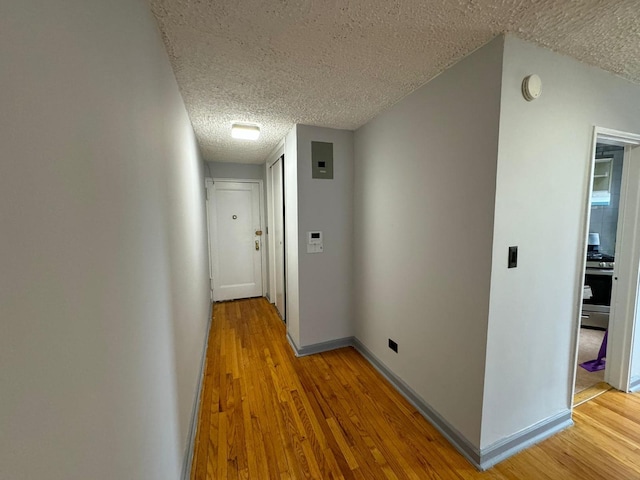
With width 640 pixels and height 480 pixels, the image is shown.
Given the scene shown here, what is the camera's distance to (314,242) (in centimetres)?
271

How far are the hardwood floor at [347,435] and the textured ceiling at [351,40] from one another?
2.32m

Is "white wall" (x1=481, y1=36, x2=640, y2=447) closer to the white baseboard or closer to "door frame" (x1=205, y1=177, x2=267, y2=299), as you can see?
the white baseboard

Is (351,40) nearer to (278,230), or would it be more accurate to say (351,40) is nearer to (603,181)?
(278,230)

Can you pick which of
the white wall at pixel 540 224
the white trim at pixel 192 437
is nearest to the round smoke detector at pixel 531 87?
the white wall at pixel 540 224

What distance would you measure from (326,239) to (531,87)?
6.26 feet

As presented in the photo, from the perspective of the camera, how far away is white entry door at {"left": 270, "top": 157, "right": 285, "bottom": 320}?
3.37m

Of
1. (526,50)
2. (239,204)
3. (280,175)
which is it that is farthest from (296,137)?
(239,204)

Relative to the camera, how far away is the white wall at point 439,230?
4.78 ft

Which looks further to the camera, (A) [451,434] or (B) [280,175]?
(B) [280,175]

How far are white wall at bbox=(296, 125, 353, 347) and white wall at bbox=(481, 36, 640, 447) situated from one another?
1588 millimetres

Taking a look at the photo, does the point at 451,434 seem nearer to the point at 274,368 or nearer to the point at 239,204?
the point at 274,368

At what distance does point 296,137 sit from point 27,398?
2.51m

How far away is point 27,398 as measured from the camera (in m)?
0.38

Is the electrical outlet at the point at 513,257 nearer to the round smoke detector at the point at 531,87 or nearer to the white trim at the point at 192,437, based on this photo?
the round smoke detector at the point at 531,87
